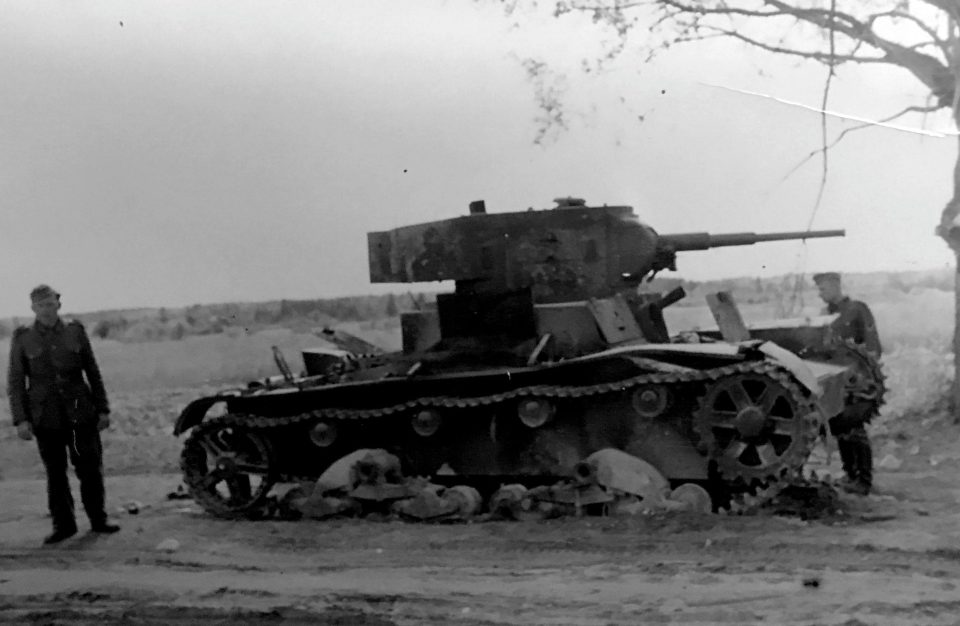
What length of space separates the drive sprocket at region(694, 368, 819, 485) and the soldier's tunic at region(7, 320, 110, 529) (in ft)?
13.4

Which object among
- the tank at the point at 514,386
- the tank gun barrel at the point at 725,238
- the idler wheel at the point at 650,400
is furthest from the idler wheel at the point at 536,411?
the tank gun barrel at the point at 725,238

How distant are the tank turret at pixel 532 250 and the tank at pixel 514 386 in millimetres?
11

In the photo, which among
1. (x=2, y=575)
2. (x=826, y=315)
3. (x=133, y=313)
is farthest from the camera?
(x=826, y=315)

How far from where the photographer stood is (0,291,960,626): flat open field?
5559mm

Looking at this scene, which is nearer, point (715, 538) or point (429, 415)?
point (715, 538)

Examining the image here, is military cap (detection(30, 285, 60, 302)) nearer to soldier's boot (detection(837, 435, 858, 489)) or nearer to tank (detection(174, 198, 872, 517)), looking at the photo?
tank (detection(174, 198, 872, 517))

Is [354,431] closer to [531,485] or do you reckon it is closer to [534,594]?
[531,485]

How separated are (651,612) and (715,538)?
172cm

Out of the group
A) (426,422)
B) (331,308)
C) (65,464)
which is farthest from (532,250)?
(65,464)

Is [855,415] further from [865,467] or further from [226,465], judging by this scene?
[226,465]

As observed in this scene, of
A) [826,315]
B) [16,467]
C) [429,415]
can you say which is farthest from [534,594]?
[16,467]

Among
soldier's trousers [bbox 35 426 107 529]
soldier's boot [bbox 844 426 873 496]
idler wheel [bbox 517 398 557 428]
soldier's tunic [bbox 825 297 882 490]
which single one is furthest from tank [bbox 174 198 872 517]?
soldier's trousers [bbox 35 426 107 529]

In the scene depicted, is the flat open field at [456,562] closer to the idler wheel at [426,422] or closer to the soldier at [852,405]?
the soldier at [852,405]

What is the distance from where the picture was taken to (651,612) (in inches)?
214
